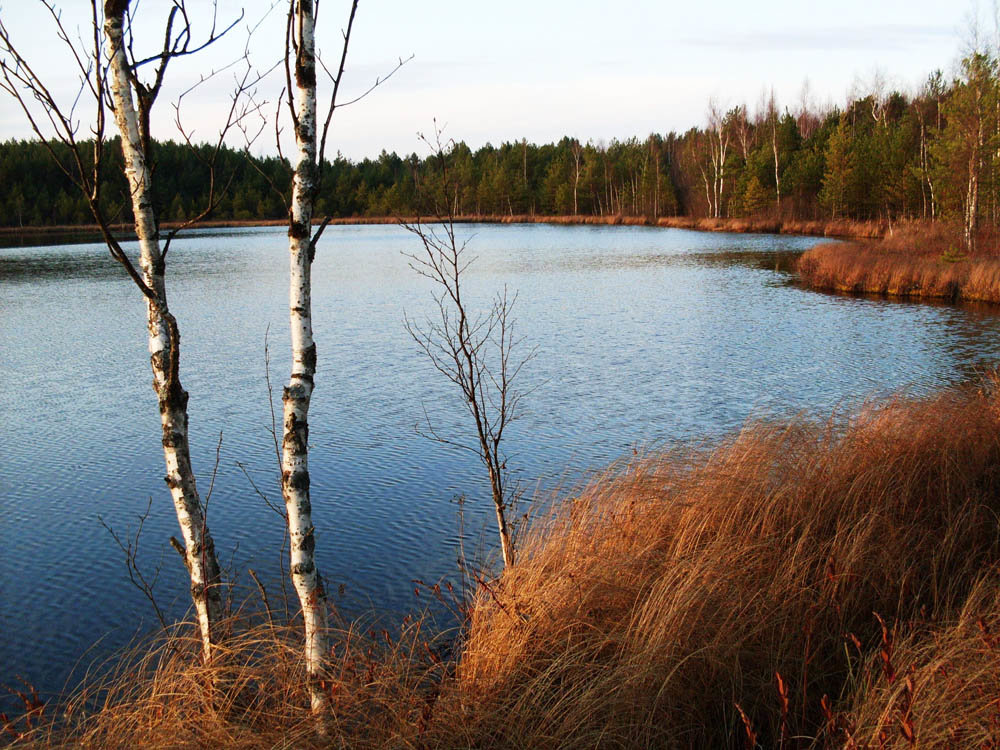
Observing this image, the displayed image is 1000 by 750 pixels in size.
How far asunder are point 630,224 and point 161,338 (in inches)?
2644

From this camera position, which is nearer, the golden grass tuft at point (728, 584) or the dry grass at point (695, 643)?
the dry grass at point (695, 643)

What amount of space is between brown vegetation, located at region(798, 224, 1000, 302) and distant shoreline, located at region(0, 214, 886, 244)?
12.1 m

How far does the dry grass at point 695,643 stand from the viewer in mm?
3109

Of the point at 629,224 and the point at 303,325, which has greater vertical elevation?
the point at 629,224

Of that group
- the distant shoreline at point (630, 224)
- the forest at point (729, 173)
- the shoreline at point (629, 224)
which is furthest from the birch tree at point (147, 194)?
the shoreline at point (629, 224)

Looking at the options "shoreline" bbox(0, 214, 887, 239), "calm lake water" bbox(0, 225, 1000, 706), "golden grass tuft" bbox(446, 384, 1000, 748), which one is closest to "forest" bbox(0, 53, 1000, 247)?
"shoreline" bbox(0, 214, 887, 239)

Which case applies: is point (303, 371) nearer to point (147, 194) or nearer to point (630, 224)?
point (147, 194)

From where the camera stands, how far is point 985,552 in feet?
16.0

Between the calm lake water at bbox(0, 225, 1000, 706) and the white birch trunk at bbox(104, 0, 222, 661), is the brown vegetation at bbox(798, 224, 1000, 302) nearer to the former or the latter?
the calm lake water at bbox(0, 225, 1000, 706)

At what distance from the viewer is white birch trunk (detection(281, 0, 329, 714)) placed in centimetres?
321

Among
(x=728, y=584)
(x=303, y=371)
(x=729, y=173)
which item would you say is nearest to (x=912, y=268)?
(x=728, y=584)

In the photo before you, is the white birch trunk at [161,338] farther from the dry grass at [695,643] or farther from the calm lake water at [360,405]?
the calm lake water at [360,405]

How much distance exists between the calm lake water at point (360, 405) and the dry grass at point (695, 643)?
1.51 meters

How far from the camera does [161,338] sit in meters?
3.45
